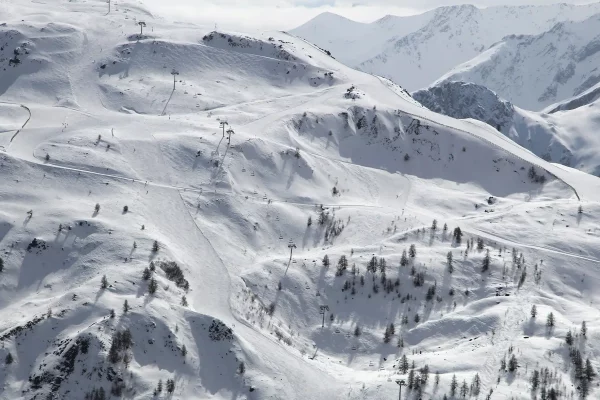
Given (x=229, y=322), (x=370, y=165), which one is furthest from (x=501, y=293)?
(x=370, y=165)

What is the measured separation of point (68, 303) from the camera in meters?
83.8

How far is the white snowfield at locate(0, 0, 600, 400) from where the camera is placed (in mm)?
82500

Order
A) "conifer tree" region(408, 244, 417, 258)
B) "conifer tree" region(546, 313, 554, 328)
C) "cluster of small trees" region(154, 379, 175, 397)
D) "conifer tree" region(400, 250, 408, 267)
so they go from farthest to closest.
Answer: "conifer tree" region(408, 244, 417, 258)
"conifer tree" region(400, 250, 408, 267)
"conifer tree" region(546, 313, 554, 328)
"cluster of small trees" region(154, 379, 175, 397)

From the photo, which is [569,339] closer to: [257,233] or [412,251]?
[412,251]

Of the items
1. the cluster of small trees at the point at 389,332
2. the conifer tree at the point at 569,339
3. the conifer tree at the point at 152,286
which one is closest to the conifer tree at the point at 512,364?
the conifer tree at the point at 569,339

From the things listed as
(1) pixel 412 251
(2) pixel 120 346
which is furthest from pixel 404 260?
(2) pixel 120 346

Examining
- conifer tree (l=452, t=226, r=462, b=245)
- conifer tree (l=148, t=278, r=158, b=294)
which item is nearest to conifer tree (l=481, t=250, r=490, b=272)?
conifer tree (l=452, t=226, r=462, b=245)

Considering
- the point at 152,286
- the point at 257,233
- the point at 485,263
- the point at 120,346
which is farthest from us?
the point at 257,233

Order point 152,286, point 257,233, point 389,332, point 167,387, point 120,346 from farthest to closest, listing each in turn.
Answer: point 257,233 < point 389,332 < point 152,286 < point 120,346 < point 167,387

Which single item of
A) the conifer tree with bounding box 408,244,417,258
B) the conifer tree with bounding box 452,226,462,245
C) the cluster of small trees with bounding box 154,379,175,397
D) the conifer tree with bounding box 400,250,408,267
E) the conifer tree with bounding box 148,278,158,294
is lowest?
the cluster of small trees with bounding box 154,379,175,397

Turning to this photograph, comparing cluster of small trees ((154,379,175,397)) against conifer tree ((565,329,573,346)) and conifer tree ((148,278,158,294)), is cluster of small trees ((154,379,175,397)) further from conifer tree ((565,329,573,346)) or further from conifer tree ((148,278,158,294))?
conifer tree ((565,329,573,346))

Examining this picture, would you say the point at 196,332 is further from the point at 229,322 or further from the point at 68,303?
the point at 68,303

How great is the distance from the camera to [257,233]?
Answer: 11100 cm

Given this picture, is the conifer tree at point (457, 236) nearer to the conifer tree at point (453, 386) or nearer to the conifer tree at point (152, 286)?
the conifer tree at point (453, 386)
